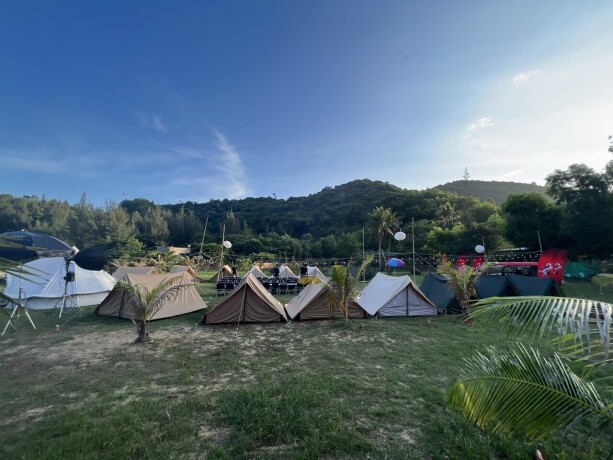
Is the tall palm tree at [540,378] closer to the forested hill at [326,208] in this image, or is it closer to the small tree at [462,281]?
the small tree at [462,281]

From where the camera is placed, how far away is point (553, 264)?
701 inches

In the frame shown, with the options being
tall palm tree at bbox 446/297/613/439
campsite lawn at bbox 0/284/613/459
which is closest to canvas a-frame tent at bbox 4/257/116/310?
campsite lawn at bbox 0/284/613/459

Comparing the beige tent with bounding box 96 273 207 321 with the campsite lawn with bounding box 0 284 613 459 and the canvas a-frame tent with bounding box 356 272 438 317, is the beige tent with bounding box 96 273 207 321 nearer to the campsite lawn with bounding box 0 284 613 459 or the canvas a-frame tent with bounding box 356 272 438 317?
the campsite lawn with bounding box 0 284 613 459

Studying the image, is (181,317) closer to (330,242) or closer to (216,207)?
(330,242)

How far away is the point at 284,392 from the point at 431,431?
2.23m

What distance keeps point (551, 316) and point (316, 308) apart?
859cm

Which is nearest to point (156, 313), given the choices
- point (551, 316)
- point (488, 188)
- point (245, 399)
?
point (245, 399)

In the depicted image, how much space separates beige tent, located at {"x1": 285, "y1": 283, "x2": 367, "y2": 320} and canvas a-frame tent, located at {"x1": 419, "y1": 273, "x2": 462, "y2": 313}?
11.6 feet

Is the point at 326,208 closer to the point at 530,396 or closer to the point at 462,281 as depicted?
the point at 462,281

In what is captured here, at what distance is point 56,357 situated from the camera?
6484 mm

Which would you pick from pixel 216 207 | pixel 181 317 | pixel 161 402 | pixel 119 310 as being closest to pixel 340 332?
pixel 161 402

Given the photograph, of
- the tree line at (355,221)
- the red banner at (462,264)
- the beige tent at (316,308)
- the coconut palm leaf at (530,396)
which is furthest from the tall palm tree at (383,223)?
the coconut palm leaf at (530,396)

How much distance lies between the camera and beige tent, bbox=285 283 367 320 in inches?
395

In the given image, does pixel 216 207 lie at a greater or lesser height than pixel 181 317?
greater
